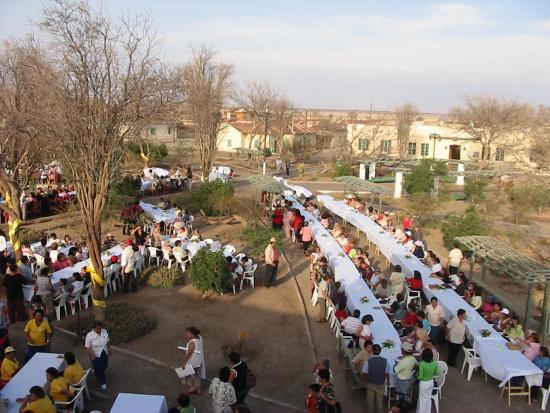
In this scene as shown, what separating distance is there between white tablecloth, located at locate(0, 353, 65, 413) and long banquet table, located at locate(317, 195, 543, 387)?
6826mm

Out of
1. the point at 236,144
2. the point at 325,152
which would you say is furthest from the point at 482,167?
the point at 236,144

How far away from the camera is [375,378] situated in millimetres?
7797

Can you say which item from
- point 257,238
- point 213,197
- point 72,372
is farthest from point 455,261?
point 72,372

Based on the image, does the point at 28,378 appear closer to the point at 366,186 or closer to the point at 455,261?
the point at 455,261

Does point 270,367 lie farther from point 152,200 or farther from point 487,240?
point 152,200

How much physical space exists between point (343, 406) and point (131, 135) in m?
6.47

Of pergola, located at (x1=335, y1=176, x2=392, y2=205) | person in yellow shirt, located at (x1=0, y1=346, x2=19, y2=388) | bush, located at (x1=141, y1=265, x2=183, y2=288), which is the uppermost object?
pergola, located at (x1=335, y1=176, x2=392, y2=205)

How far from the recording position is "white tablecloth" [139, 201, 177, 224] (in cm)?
1761

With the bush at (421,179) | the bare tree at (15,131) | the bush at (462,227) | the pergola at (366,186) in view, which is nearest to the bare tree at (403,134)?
the bush at (421,179)

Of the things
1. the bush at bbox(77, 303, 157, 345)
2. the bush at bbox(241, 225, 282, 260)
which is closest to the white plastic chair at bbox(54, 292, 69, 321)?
the bush at bbox(77, 303, 157, 345)

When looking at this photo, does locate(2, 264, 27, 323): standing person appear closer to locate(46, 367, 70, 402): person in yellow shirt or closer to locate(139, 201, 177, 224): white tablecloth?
locate(46, 367, 70, 402): person in yellow shirt

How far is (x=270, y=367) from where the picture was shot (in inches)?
367

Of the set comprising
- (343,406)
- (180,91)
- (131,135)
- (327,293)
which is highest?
(180,91)

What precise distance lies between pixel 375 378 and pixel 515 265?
5373 millimetres
